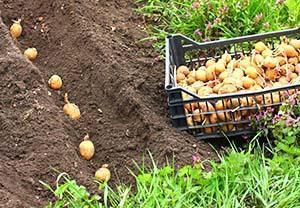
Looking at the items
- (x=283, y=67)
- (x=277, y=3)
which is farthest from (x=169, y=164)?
(x=277, y=3)

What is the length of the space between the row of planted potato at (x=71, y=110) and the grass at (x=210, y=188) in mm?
143

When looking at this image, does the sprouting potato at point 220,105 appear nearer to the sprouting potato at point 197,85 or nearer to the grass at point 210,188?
the sprouting potato at point 197,85

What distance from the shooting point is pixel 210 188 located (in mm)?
3857

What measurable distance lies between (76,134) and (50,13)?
1.26m

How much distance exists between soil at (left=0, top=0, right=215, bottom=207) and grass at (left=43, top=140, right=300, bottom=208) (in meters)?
0.13

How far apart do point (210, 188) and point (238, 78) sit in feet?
2.70

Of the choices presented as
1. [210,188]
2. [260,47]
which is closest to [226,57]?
[260,47]

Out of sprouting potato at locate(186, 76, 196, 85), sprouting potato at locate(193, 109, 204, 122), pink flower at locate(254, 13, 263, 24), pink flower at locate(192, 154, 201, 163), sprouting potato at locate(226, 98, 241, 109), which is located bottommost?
pink flower at locate(192, 154, 201, 163)

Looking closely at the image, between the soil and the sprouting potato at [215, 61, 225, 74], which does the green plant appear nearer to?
the soil

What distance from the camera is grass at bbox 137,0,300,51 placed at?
5184 millimetres

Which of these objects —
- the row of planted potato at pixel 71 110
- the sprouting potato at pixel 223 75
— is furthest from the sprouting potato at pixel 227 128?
the row of planted potato at pixel 71 110

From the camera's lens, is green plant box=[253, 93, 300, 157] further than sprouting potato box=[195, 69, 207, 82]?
No

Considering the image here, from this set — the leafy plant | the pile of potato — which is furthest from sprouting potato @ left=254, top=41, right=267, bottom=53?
the leafy plant

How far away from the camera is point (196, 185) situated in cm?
389
